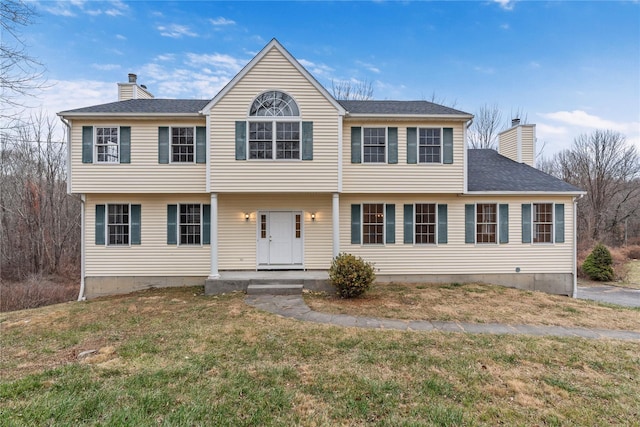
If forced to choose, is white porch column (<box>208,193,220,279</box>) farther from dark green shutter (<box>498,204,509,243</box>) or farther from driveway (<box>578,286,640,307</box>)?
driveway (<box>578,286,640,307</box>)

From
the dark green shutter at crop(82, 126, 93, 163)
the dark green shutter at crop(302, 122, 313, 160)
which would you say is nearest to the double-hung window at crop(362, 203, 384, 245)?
the dark green shutter at crop(302, 122, 313, 160)

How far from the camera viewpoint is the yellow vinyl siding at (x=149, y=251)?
10.1m

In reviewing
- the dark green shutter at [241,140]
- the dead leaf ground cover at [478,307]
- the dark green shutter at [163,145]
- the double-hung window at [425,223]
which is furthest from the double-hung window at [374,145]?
the dark green shutter at [163,145]

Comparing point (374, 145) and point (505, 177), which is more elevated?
point (374, 145)

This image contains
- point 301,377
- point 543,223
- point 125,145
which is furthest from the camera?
point 543,223

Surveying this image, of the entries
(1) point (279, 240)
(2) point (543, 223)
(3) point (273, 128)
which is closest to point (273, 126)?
(3) point (273, 128)

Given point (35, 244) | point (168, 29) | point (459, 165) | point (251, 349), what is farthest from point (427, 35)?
point (35, 244)

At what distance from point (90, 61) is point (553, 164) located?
3918cm

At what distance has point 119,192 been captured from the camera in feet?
31.6

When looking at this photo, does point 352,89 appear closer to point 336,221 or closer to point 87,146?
point 336,221

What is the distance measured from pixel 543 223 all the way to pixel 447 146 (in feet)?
15.5

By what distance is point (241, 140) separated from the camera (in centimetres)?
930

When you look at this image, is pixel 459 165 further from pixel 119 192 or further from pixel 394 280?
pixel 119 192

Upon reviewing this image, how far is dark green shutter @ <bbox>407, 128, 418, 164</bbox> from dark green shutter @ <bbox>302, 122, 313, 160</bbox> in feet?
11.4
